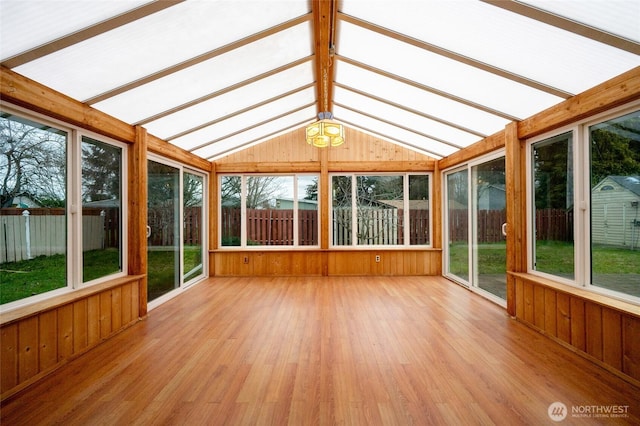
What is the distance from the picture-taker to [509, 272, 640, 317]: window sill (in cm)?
204

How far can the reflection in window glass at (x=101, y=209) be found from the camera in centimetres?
277

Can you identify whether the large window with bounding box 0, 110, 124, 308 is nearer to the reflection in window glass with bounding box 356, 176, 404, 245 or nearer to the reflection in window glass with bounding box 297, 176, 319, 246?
the reflection in window glass with bounding box 297, 176, 319, 246

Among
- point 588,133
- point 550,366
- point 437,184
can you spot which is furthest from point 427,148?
point 550,366

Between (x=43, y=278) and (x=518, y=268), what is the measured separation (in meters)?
4.86

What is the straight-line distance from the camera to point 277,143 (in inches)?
221

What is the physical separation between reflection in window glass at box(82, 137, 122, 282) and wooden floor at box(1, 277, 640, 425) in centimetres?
79

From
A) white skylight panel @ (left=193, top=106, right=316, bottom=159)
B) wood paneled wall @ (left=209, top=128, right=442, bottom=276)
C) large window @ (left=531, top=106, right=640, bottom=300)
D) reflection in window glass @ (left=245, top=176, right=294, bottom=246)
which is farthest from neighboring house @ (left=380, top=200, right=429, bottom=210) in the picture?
large window @ (left=531, top=106, right=640, bottom=300)

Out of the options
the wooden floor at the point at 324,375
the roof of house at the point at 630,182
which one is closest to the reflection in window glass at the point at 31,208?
the wooden floor at the point at 324,375

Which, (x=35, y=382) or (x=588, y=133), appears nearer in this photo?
(x=35, y=382)

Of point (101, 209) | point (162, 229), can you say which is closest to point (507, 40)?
point (101, 209)

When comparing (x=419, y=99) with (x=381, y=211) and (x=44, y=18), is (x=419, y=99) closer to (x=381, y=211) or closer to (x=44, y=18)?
(x=381, y=211)

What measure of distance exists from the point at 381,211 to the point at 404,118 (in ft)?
6.69

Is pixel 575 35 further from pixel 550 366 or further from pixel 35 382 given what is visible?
pixel 35 382

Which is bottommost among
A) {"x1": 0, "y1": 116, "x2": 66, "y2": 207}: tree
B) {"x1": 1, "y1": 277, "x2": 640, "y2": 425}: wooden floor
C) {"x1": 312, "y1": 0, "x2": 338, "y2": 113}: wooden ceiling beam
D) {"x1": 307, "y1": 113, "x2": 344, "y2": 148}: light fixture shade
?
{"x1": 1, "y1": 277, "x2": 640, "y2": 425}: wooden floor
